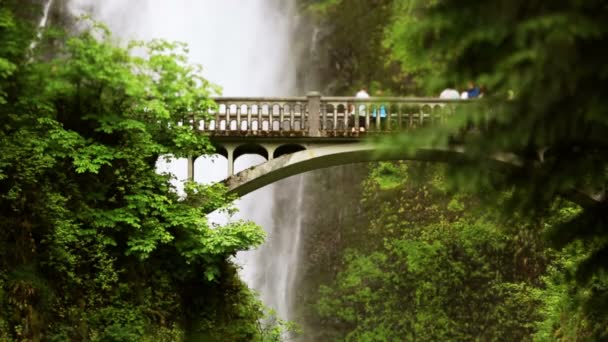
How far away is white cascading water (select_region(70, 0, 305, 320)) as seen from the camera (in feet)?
103

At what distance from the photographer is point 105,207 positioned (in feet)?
59.3

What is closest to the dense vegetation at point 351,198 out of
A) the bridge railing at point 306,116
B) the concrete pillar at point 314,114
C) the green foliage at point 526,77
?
the green foliage at point 526,77

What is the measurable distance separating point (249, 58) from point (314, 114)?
1330cm

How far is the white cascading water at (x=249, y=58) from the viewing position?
3141cm

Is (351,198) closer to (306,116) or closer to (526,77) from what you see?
(306,116)

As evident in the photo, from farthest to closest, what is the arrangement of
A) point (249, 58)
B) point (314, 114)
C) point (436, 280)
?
point (249, 58)
point (436, 280)
point (314, 114)

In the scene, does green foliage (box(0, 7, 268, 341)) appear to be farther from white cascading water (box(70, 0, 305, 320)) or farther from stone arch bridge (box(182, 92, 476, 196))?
white cascading water (box(70, 0, 305, 320))

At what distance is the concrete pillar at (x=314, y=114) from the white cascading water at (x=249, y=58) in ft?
31.4

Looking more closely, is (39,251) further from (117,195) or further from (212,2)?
(212,2)

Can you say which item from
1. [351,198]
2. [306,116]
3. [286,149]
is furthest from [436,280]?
[306,116]

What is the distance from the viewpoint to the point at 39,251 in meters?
15.8

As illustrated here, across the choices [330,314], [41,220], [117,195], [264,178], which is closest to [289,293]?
[330,314]

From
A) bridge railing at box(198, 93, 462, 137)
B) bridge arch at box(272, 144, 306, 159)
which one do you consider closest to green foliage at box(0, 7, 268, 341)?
bridge railing at box(198, 93, 462, 137)

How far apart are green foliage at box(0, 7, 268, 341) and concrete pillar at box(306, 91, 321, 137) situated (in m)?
2.68
